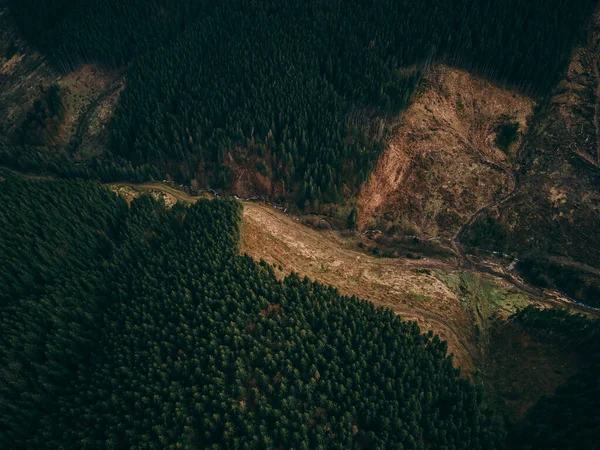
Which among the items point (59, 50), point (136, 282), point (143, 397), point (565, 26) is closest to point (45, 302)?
point (136, 282)

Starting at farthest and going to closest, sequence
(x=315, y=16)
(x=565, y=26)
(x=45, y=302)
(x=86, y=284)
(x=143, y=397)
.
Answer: (x=315, y=16) < (x=565, y=26) < (x=86, y=284) < (x=45, y=302) < (x=143, y=397)

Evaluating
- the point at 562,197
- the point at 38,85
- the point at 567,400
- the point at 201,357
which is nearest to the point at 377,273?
the point at 567,400

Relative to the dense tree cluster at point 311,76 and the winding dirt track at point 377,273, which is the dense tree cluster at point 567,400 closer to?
the winding dirt track at point 377,273

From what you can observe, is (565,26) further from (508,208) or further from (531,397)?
(531,397)

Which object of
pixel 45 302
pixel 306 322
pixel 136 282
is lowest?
pixel 45 302

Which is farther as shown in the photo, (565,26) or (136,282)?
(565,26)

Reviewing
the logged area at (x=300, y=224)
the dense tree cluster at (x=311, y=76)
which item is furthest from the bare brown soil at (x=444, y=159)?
the dense tree cluster at (x=311, y=76)

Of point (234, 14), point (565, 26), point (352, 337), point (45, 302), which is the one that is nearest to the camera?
point (352, 337)
